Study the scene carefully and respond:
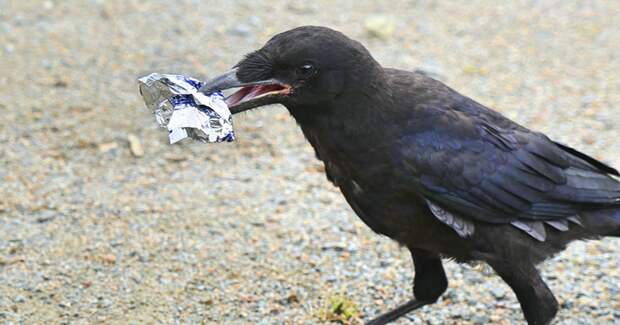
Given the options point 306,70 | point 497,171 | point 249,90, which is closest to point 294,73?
point 306,70

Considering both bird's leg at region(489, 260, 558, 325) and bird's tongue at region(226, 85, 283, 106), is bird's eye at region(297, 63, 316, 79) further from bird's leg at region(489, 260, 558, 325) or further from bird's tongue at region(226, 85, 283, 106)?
bird's leg at region(489, 260, 558, 325)

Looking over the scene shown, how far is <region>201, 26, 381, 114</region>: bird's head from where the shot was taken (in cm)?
415

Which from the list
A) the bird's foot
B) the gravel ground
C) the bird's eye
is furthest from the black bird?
the gravel ground

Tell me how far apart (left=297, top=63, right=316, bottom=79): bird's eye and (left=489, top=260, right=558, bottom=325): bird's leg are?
1272 mm

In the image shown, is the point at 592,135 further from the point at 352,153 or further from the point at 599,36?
the point at 352,153

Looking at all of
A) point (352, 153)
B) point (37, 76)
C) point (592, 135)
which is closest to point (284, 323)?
point (352, 153)

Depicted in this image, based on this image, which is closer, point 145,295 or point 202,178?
point 145,295

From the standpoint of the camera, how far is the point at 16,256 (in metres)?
5.56

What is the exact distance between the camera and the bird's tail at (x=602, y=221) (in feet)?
15.8

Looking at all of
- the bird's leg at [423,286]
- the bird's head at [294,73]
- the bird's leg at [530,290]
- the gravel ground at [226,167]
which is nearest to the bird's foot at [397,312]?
the bird's leg at [423,286]

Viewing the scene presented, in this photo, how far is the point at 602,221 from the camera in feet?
15.8

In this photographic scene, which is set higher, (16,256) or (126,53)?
(126,53)

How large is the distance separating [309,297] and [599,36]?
5.43 meters

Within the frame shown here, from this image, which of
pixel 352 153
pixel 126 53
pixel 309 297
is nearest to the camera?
pixel 352 153
